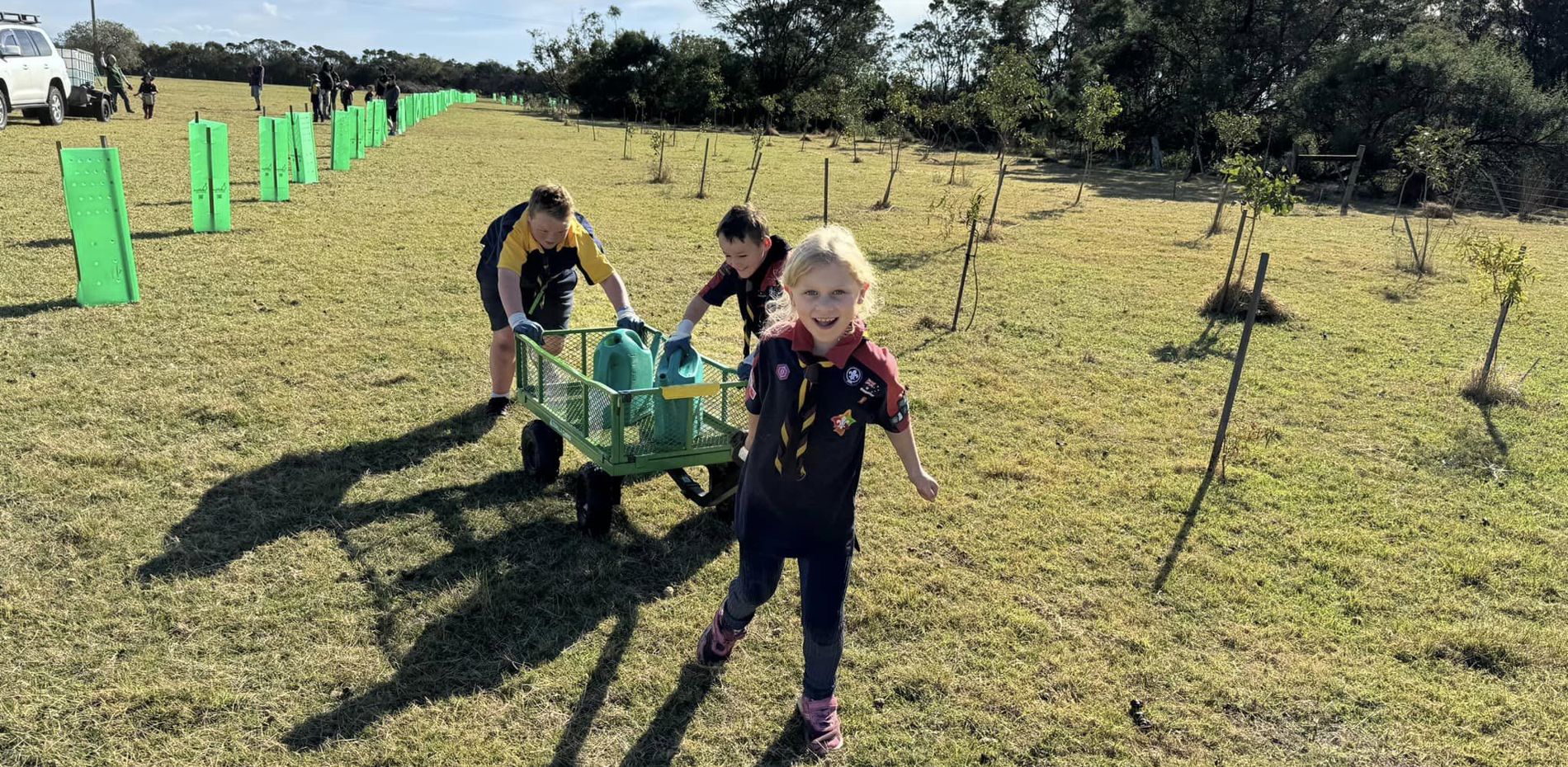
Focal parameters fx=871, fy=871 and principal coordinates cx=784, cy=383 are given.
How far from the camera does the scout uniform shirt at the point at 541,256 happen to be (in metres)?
4.81

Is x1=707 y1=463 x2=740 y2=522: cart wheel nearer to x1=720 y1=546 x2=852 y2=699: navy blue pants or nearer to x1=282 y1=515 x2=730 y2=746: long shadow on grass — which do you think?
x1=282 y1=515 x2=730 y2=746: long shadow on grass

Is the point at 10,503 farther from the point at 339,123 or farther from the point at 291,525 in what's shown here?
the point at 339,123

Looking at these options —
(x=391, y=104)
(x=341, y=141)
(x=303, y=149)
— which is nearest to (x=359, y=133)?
(x=341, y=141)

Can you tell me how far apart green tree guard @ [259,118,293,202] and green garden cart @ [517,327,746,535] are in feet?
33.0

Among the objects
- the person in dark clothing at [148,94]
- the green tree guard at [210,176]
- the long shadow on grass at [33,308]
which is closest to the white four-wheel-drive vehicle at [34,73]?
the person in dark clothing at [148,94]

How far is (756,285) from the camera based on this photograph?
439 centimetres

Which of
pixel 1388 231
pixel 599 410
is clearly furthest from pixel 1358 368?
pixel 1388 231

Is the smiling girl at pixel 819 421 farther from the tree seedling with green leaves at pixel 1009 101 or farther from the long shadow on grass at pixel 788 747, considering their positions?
the tree seedling with green leaves at pixel 1009 101

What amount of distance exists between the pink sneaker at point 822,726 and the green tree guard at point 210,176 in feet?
33.1

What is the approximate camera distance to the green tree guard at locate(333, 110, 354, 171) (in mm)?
16484

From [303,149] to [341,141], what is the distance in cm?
235

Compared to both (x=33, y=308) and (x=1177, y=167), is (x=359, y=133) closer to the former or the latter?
(x=33, y=308)

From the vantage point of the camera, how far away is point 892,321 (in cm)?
871

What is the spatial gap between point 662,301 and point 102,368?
4.55 metres
